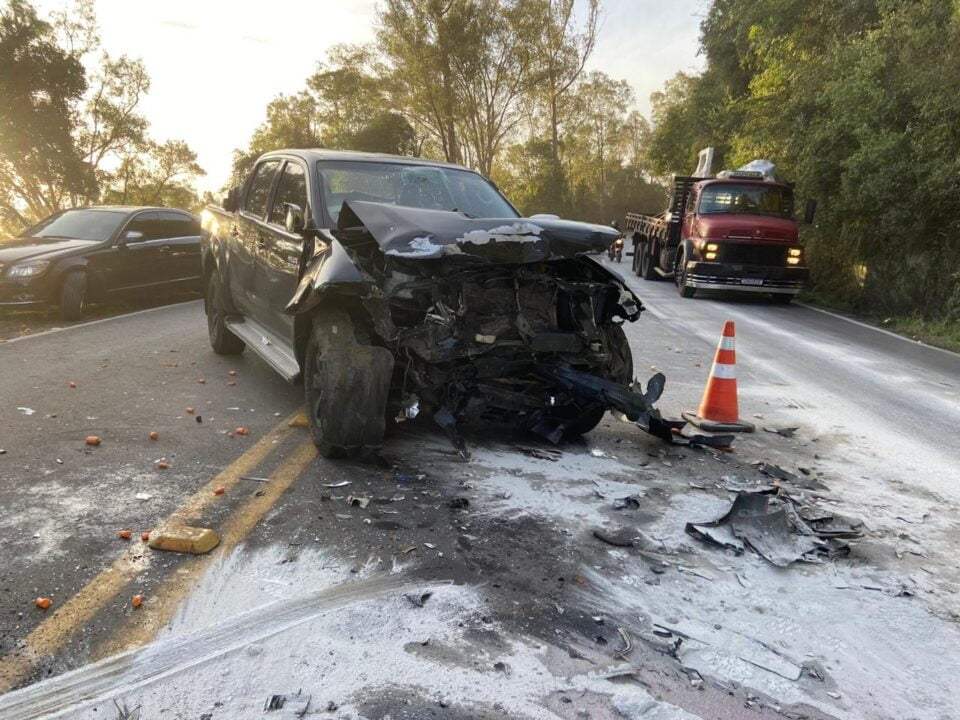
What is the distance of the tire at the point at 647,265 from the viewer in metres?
19.6

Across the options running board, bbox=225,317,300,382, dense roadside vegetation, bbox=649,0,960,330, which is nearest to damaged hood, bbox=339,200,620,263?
running board, bbox=225,317,300,382

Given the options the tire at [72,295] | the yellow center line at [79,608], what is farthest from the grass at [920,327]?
the tire at [72,295]

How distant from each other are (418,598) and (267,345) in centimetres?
328

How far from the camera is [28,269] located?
30.2ft

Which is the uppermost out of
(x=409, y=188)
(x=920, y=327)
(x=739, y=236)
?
(x=409, y=188)

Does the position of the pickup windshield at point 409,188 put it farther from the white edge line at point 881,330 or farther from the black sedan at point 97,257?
the white edge line at point 881,330

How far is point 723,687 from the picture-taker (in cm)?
244

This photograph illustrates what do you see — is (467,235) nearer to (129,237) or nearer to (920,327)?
(129,237)

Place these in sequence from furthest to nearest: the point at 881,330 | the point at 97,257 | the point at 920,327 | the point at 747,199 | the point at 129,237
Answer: the point at 747,199
the point at 881,330
the point at 920,327
the point at 129,237
the point at 97,257

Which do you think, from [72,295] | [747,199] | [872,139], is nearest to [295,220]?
[72,295]

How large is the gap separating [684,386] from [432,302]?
11.6 feet

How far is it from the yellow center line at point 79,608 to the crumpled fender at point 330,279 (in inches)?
48.1

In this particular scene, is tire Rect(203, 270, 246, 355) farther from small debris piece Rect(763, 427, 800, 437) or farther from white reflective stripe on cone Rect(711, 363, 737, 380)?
small debris piece Rect(763, 427, 800, 437)

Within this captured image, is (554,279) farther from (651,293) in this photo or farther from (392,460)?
(651,293)
